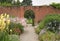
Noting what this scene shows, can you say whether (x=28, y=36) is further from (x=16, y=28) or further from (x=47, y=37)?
(x=47, y=37)

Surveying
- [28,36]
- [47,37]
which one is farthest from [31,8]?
[47,37]

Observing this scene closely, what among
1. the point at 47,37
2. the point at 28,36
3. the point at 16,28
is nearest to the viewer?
the point at 47,37

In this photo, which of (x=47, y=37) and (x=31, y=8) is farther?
(x=31, y=8)

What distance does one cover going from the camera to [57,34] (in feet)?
52.3

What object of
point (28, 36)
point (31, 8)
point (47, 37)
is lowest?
point (28, 36)

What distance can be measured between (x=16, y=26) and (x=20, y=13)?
29.0 ft

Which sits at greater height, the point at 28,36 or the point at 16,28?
the point at 16,28

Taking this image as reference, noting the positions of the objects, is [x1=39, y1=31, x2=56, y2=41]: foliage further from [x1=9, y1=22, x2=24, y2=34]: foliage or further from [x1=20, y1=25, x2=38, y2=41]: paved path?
[x1=9, y1=22, x2=24, y2=34]: foliage

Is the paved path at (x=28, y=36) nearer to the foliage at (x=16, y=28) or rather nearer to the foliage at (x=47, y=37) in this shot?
the foliage at (x=16, y=28)

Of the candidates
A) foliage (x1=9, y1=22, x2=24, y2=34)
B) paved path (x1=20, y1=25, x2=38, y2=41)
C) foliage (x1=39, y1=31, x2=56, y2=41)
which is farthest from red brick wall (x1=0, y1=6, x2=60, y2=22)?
foliage (x1=39, y1=31, x2=56, y2=41)

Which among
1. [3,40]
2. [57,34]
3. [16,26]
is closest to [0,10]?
[16,26]

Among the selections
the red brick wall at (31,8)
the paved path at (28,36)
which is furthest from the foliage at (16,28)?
the red brick wall at (31,8)

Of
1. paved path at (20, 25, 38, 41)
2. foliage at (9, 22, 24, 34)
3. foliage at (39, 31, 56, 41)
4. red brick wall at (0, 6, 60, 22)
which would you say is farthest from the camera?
red brick wall at (0, 6, 60, 22)

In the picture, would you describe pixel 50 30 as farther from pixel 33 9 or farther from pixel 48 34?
pixel 33 9
